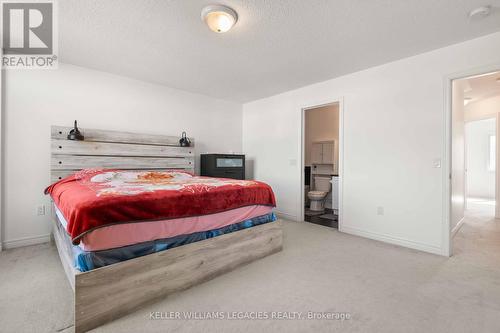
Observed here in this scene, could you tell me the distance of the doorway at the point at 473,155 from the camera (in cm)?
321

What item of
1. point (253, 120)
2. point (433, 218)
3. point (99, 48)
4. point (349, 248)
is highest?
point (99, 48)

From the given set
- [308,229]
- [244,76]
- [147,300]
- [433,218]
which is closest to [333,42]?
[244,76]

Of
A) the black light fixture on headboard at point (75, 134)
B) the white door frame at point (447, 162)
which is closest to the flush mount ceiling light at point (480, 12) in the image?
the white door frame at point (447, 162)

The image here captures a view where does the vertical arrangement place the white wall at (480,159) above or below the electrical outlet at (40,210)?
above

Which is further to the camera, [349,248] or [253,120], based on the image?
[253,120]

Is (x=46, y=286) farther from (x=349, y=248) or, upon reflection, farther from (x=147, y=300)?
(x=349, y=248)

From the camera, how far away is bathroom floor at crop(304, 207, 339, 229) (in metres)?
4.02

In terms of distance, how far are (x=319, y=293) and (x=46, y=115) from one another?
3844 mm

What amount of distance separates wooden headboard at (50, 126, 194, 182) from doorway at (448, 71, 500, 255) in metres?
3.90

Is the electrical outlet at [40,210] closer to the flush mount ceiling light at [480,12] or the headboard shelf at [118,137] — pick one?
the headboard shelf at [118,137]

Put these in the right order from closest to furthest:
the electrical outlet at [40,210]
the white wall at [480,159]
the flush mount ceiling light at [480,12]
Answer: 1. the flush mount ceiling light at [480,12]
2. the electrical outlet at [40,210]
3. the white wall at [480,159]

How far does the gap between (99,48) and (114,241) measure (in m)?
2.40

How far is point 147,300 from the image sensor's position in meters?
1.67

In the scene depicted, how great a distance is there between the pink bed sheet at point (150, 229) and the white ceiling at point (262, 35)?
1.83 metres
